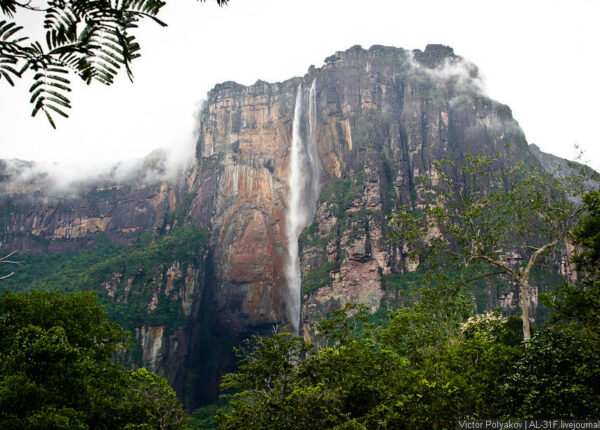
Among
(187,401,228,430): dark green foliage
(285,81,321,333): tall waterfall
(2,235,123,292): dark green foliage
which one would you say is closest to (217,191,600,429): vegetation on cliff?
(187,401,228,430): dark green foliage

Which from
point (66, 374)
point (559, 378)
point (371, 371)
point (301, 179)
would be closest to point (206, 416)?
point (301, 179)

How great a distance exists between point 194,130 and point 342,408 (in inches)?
3473

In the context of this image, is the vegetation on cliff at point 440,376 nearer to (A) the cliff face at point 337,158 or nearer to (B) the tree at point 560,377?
(B) the tree at point 560,377

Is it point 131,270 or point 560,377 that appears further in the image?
point 131,270

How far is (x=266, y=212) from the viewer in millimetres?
73438

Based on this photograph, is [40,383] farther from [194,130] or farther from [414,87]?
[194,130]

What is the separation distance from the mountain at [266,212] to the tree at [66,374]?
43.7 meters

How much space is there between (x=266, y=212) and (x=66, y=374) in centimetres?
6173

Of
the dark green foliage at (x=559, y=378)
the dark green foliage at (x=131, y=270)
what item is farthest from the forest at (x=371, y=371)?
the dark green foliage at (x=131, y=270)

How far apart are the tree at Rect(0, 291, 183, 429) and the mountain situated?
143ft

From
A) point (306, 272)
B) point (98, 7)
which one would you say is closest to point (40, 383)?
point (98, 7)

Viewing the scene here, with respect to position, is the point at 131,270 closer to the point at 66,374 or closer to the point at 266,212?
the point at 266,212

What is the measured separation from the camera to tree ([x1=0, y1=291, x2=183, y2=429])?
10.5 meters

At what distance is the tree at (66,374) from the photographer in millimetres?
10492
